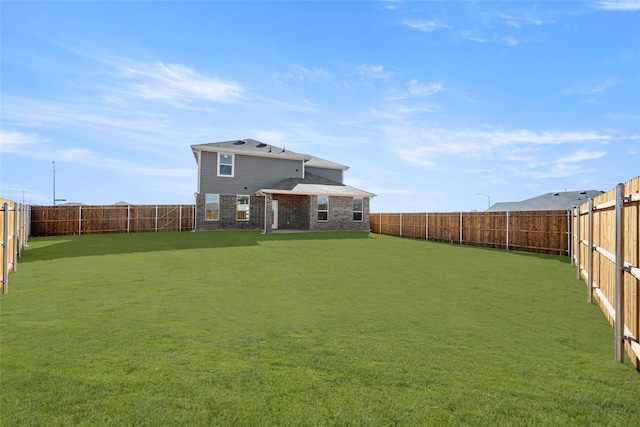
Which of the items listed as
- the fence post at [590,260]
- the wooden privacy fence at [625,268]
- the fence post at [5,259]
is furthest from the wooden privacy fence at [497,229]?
the fence post at [5,259]

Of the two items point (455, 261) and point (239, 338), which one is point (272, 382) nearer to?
point (239, 338)

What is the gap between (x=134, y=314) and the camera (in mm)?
5457

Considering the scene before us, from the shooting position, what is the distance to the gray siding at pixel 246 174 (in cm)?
2458

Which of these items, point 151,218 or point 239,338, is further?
point 151,218

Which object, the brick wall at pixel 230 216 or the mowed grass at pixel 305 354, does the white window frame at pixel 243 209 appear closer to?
the brick wall at pixel 230 216

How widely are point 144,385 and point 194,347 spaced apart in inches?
36.1

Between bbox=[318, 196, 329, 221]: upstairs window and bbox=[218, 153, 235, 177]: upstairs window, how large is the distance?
6.69 meters

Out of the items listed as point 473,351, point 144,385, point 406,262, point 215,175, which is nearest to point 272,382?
point 144,385

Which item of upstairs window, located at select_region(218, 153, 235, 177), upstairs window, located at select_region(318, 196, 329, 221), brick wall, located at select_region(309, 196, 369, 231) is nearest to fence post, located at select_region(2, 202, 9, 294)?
upstairs window, located at select_region(218, 153, 235, 177)

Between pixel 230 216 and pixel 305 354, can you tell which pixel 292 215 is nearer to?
pixel 230 216

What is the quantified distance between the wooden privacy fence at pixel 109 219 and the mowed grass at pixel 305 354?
1703cm

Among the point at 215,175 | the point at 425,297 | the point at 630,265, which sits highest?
the point at 215,175

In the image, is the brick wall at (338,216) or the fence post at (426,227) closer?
the fence post at (426,227)

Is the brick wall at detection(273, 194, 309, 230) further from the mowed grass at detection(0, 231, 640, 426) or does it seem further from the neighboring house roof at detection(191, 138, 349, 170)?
the mowed grass at detection(0, 231, 640, 426)
